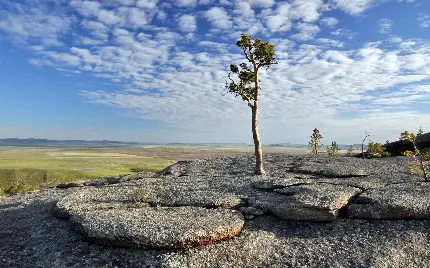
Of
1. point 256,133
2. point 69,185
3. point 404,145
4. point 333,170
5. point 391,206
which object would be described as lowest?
point 69,185

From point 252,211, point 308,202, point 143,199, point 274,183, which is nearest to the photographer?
point 308,202

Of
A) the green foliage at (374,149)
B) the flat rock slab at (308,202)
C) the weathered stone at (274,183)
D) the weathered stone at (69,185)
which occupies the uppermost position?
the green foliage at (374,149)

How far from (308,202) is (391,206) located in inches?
222

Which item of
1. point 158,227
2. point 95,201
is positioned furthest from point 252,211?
point 95,201

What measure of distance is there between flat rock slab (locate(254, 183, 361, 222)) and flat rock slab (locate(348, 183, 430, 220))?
109 centimetres

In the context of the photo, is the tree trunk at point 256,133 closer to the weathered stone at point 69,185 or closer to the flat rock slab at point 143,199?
the flat rock slab at point 143,199

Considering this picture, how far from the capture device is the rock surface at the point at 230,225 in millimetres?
19844

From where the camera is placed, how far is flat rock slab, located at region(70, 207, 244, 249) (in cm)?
2016

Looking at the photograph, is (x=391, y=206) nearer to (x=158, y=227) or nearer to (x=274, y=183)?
(x=274, y=183)

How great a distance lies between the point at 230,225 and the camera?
21.9 meters

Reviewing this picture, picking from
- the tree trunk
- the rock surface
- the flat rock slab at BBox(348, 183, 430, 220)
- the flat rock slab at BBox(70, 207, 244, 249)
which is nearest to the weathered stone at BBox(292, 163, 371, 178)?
the rock surface

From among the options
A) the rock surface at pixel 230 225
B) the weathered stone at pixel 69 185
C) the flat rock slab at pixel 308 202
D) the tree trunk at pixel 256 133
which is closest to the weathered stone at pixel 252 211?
the rock surface at pixel 230 225

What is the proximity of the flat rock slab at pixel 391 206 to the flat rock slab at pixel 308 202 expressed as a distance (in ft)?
3.58

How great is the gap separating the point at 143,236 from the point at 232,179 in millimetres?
17603
